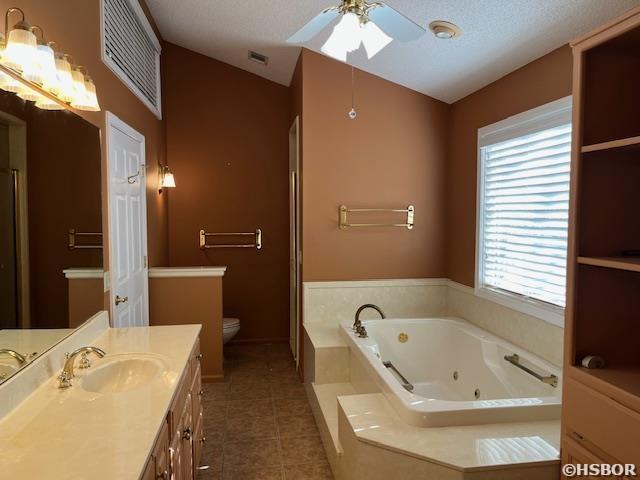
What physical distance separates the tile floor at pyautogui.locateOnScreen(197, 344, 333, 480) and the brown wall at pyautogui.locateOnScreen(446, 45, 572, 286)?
1.73 metres

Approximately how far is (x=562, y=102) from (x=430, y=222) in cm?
166

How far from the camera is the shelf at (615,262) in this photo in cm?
132

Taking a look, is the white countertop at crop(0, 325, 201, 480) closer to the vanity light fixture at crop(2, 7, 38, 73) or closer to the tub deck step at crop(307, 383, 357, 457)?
the tub deck step at crop(307, 383, 357, 457)

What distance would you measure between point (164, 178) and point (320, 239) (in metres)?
1.62

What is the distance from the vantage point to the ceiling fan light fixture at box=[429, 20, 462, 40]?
2.54 metres

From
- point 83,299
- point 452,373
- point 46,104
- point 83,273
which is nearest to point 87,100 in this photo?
point 46,104

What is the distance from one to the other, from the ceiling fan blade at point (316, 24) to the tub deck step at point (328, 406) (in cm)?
200

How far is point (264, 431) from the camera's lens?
118 inches

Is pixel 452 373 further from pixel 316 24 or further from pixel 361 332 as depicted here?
pixel 316 24

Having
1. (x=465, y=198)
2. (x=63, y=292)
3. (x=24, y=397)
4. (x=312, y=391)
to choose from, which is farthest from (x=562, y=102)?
(x=24, y=397)

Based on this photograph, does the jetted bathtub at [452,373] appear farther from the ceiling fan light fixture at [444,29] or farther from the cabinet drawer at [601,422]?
the ceiling fan light fixture at [444,29]

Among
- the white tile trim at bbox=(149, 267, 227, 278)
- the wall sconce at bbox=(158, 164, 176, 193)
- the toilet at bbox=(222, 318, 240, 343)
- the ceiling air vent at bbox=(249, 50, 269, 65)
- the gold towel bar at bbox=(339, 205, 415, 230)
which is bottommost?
the toilet at bbox=(222, 318, 240, 343)

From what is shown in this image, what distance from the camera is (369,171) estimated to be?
12.6ft

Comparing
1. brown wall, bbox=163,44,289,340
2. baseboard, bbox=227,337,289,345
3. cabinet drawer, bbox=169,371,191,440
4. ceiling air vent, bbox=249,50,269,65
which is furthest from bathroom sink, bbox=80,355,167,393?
ceiling air vent, bbox=249,50,269,65
